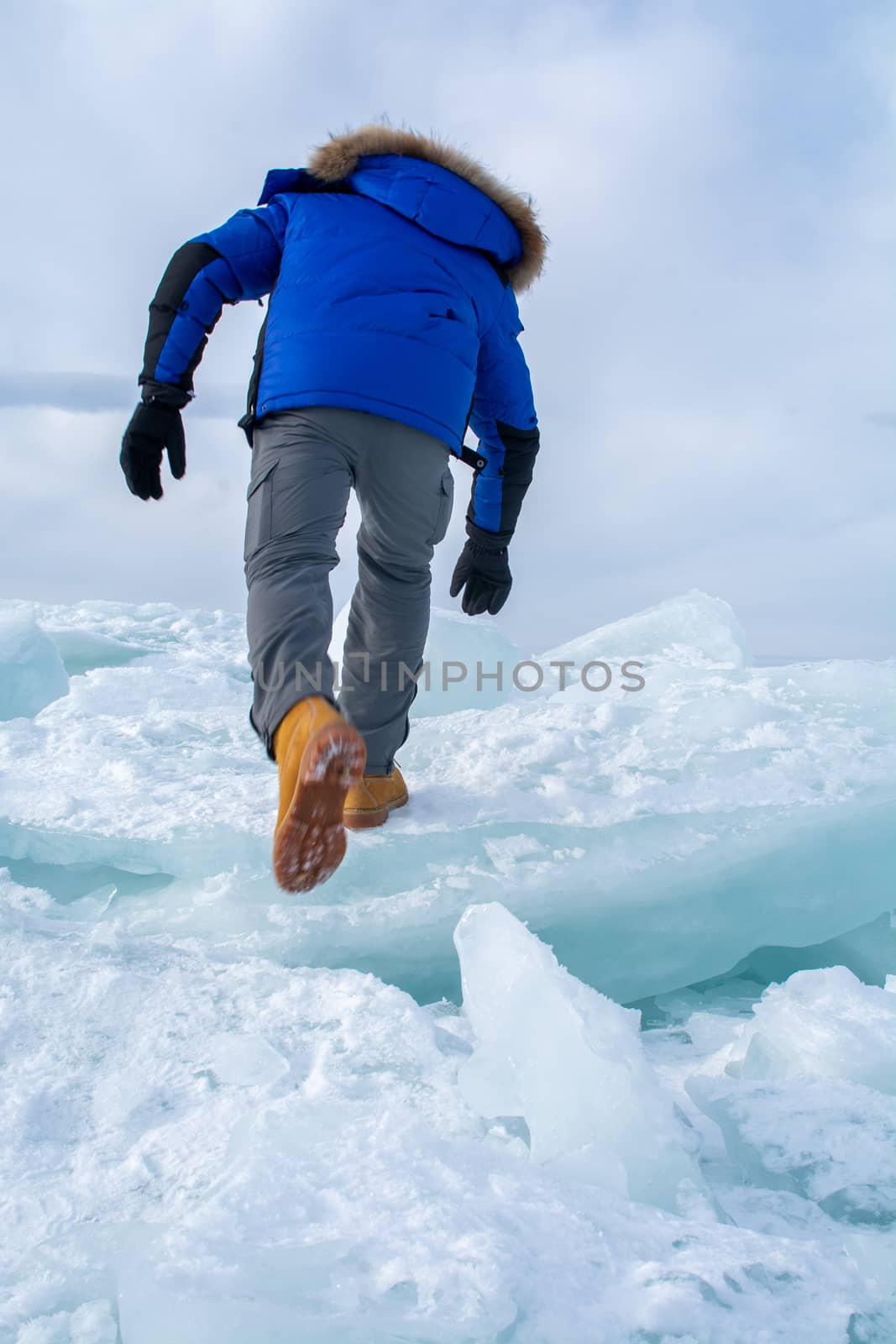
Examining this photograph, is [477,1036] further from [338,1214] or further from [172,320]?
[172,320]

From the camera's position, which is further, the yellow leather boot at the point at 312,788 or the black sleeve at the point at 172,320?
the black sleeve at the point at 172,320

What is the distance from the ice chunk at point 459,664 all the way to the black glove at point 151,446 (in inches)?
Answer: 72.6

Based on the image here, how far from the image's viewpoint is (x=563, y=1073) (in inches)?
36.7

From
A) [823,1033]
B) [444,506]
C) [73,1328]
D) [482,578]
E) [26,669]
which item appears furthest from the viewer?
[26,669]

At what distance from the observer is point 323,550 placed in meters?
1.63

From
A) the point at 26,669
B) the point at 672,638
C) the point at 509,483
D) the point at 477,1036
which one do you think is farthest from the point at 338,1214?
the point at 26,669

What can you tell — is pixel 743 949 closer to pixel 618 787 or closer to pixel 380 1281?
pixel 618 787

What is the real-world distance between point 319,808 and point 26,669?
255cm

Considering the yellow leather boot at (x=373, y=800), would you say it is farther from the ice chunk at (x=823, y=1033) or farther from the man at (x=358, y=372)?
the ice chunk at (x=823, y=1033)

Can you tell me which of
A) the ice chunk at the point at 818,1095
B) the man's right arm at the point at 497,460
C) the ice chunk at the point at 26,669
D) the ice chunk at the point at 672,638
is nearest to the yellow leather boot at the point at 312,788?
the ice chunk at the point at 818,1095

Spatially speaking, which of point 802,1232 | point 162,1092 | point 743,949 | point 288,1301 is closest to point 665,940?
point 743,949

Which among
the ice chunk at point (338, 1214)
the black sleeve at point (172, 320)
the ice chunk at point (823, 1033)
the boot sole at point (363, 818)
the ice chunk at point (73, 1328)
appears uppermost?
the black sleeve at point (172, 320)

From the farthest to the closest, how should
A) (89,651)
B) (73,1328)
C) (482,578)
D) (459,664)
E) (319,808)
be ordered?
(89,651)
(459,664)
(482,578)
(319,808)
(73,1328)

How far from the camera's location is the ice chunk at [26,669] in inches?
127
